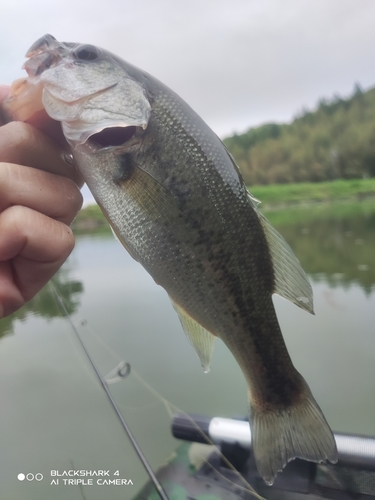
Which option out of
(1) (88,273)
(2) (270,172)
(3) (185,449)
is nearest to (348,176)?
(2) (270,172)

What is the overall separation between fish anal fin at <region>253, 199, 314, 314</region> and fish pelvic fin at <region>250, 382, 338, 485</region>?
0.31 meters

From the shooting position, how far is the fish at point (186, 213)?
100cm

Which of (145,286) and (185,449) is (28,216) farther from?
(145,286)

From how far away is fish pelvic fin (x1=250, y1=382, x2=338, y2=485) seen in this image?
3.43 ft

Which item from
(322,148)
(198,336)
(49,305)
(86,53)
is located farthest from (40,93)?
(322,148)

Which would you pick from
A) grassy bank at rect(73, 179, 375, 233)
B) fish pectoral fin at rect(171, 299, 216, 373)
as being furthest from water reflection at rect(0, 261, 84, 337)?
grassy bank at rect(73, 179, 375, 233)

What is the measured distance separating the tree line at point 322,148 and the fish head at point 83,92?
91.7 feet

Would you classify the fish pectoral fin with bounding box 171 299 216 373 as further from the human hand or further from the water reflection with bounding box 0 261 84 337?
the water reflection with bounding box 0 261 84 337

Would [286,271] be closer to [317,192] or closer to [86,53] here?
[86,53]

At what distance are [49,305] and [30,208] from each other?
21.9ft

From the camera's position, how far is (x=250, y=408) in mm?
1165

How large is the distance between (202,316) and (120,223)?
36 centimetres

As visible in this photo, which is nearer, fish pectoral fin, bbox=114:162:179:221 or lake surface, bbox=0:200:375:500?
fish pectoral fin, bbox=114:162:179:221

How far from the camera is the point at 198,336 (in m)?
1.14
